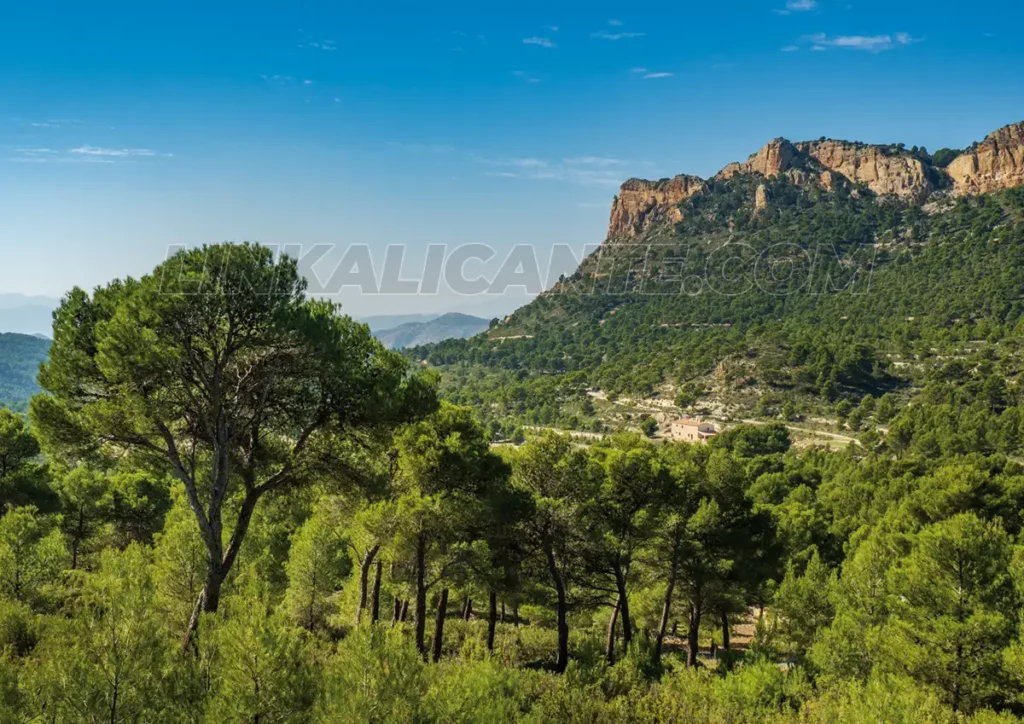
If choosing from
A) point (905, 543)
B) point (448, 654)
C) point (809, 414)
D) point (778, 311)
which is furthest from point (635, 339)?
point (448, 654)

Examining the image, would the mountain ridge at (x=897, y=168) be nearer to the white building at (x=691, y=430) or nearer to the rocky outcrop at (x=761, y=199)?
the rocky outcrop at (x=761, y=199)

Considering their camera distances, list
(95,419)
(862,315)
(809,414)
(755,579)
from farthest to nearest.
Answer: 1. (862,315)
2. (809,414)
3. (755,579)
4. (95,419)

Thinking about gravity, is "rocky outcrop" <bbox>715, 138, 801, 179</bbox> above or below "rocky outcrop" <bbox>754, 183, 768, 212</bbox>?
above

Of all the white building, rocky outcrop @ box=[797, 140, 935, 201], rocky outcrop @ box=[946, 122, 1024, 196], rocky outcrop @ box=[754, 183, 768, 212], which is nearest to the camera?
the white building

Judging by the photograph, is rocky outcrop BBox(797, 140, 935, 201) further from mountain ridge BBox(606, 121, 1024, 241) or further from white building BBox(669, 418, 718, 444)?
white building BBox(669, 418, 718, 444)

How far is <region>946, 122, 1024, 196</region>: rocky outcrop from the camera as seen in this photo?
155 m

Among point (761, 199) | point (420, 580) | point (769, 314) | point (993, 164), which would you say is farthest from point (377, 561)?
point (993, 164)

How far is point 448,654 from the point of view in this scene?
1627 centimetres

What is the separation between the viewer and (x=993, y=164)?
160 m

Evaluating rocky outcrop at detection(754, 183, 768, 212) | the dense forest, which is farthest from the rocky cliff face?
the dense forest

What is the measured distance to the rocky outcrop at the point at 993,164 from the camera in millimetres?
155000

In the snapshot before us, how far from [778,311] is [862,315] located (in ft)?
61.3

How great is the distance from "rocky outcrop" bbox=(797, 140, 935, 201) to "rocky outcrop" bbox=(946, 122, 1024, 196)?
26.1 ft

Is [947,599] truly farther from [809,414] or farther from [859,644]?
[809,414]
